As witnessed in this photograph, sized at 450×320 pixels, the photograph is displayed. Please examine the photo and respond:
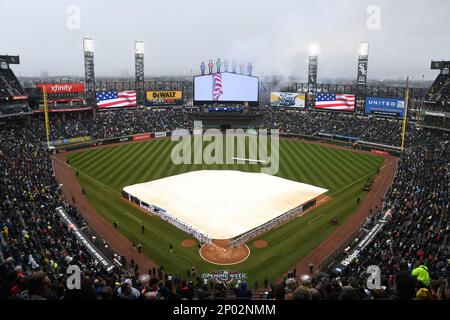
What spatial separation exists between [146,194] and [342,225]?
65.2ft

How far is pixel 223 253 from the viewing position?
88.7 feet

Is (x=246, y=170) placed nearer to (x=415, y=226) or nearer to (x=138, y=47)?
(x=415, y=226)

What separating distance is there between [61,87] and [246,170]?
47113mm

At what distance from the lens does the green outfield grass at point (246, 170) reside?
26.3 metres

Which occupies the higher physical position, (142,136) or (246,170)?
(142,136)

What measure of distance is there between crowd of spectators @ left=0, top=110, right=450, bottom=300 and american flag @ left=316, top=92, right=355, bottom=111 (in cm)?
2606

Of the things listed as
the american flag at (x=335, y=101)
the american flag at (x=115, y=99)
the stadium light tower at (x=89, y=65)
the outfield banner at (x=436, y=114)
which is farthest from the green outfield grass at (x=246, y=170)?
the stadium light tower at (x=89, y=65)

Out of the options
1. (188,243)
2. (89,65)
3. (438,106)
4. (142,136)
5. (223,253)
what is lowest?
(223,253)

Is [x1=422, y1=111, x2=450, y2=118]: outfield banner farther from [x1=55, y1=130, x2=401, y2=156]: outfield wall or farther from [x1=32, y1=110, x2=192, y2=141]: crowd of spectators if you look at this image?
[x1=32, y1=110, x2=192, y2=141]: crowd of spectators

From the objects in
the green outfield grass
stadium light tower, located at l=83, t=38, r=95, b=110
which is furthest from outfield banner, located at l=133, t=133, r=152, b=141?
stadium light tower, located at l=83, t=38, r=95, b=110

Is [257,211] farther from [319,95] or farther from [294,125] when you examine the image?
[319,95]

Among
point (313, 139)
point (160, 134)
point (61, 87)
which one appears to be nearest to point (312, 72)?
point (313, 139)

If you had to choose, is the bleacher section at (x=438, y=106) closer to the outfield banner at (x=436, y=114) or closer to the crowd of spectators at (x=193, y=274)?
the outfield banner at (x=436, y=114)
